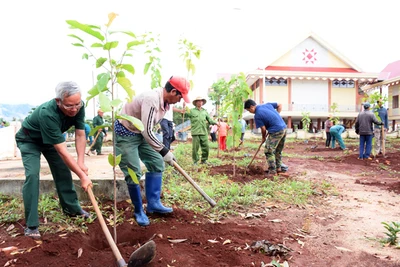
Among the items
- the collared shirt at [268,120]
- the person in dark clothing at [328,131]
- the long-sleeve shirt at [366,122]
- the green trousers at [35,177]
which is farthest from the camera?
the person in dark clothing at [328,131]

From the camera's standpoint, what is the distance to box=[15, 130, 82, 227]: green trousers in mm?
2977

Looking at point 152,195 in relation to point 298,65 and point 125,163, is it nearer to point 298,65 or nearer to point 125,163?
point 125,163

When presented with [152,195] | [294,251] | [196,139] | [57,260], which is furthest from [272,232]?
[196,139]

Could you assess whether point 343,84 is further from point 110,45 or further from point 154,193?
point 110,45

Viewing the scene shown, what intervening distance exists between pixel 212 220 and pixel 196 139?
3931mm

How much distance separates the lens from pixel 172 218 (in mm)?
3537

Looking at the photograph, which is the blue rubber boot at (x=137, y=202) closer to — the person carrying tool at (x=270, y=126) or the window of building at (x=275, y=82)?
the person carrying tool at (x=270, y=126)

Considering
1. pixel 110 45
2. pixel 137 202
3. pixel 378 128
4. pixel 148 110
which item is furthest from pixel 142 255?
pixel 378 128

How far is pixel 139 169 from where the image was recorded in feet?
11.2

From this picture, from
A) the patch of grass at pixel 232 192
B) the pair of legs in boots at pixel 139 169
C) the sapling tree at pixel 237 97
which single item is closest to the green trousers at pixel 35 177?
the pair of legs in boots at pixel 139 169

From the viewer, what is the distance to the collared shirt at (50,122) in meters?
2.84

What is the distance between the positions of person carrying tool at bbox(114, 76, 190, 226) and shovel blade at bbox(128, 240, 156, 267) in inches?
40.2

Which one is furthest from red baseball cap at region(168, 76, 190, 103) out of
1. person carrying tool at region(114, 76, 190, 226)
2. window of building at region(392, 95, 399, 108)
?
window of building at region(392, 95, 399, 108)

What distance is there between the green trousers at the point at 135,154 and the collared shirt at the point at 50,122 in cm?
44
